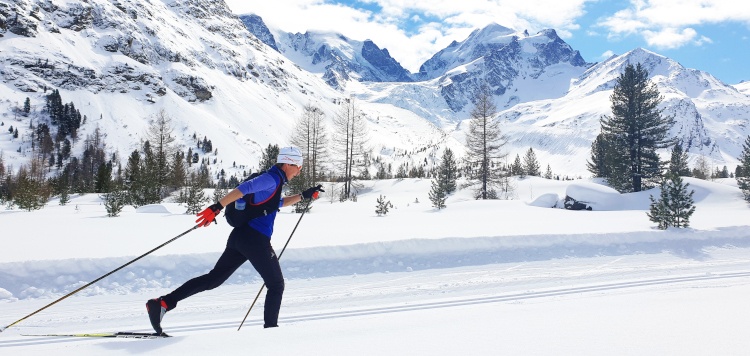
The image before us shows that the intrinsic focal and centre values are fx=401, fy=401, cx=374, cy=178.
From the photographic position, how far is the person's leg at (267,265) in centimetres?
424

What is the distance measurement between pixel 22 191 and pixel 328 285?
62.9 feet

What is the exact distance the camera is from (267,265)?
14.1 feet

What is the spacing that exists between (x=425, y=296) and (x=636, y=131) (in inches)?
984

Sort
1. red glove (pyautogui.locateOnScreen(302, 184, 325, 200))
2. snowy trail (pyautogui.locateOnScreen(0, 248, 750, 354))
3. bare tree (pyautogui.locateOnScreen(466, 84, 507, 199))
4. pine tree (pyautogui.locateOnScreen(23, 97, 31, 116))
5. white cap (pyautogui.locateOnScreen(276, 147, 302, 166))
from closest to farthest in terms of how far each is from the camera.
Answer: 1. white cap (pyautogui.locateOnScreen(276, 147, 302, 166))
2. red glove (pyautogui.locateOnScreen(302, 184, 325, 200))
3. snowy trail (pyautogui.locateOnScreen(0, 248, 750, 354))
4. bare tree (pyautogui.locateOnScreen(466, 84, 507, 199))
5. pine tree (pyautogui.locateOnScreen(23, 97, 31, 116))

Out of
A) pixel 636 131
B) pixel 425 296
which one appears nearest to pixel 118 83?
pixel 636 131

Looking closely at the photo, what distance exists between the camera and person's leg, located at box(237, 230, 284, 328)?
4238mm

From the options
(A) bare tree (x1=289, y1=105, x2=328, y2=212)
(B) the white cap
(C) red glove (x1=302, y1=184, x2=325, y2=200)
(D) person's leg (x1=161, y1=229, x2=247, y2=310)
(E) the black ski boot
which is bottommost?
(E) the black ski boot

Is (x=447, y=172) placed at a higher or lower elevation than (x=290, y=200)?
higher

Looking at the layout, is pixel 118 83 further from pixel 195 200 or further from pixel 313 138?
pixel 195 200

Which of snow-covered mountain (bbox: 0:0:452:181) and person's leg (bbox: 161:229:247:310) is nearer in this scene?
person's leg (bbox: 161:229:247:310)

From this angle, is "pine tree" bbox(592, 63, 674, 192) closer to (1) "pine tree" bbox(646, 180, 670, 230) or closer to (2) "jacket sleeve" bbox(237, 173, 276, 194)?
(1) "pine tree" bbox(646, 180, 670, 230)

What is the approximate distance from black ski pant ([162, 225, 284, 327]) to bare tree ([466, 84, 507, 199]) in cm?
2589

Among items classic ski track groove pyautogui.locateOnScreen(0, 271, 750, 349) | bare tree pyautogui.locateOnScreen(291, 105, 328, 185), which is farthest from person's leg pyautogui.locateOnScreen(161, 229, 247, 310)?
bare tree pyautogui.locateOnScreen(291, 105, 328, 185)

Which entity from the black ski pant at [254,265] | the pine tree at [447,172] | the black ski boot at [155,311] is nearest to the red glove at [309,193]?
the black ski pant at [254,265]
